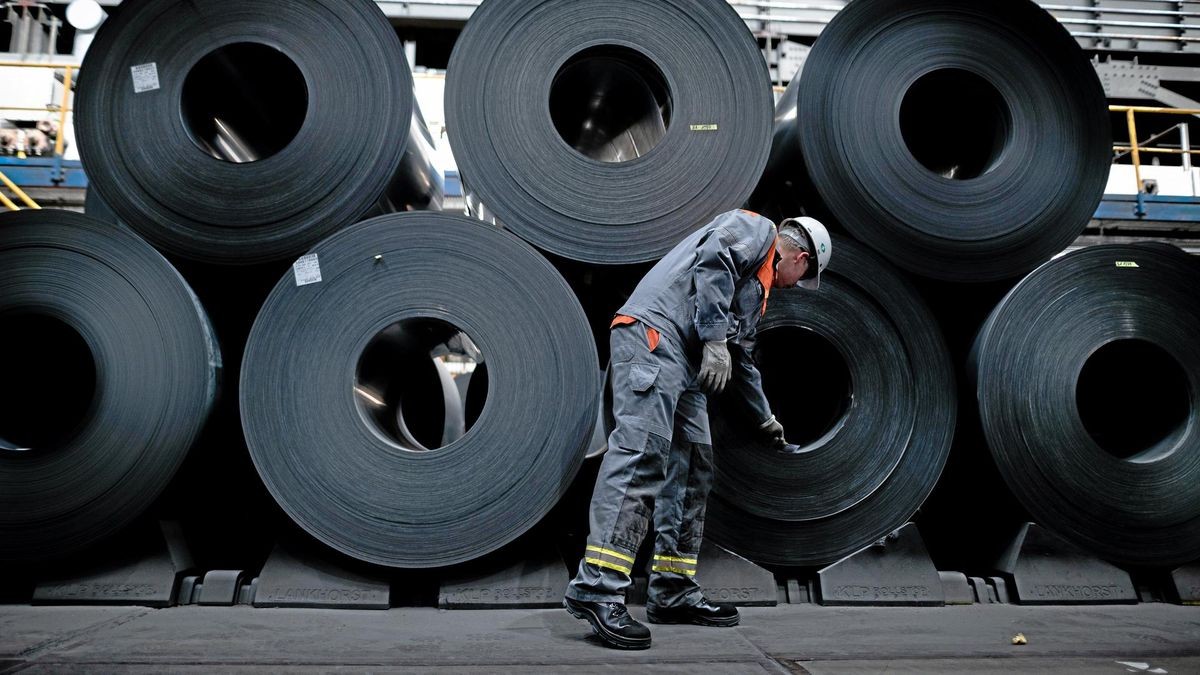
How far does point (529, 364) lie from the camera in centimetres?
213

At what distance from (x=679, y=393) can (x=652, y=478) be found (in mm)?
234

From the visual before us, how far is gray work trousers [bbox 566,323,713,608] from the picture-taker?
1.82 meters

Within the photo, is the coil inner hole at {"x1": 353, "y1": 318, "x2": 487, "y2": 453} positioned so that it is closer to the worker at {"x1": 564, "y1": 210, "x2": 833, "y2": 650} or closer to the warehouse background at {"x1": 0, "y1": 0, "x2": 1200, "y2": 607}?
the warehouse background at {"x1": 0, "y1": 0, "x2": 1200, "y2": 607}

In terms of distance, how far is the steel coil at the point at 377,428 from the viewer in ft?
6.70

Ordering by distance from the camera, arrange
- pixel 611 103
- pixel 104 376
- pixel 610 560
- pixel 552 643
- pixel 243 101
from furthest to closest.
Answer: pixel 611 103
pixel 243 101
pixel 104 376
pixel 610 560
pixel 552 643

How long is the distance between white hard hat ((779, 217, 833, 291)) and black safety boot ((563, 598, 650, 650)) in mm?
1063

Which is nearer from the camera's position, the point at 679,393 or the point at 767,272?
the point at 679,393

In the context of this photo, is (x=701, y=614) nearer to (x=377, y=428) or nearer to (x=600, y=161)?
(x=377, y=428)

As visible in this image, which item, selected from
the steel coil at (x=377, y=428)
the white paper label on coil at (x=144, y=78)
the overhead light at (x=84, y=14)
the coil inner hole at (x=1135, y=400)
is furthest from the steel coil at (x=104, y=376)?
the overhead light at (x=84, y=14)

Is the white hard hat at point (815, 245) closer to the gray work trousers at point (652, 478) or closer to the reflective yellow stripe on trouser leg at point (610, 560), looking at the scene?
the gray work trousers at point (652, 478)

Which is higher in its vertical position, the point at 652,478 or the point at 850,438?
the point at 850,438

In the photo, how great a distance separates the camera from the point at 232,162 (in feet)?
7.38

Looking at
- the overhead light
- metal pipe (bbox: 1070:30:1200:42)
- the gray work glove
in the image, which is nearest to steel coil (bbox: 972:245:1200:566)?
the gray work glove

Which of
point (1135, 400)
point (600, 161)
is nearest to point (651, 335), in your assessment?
point (600, 161)
